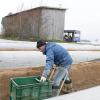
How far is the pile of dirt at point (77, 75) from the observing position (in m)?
6.62

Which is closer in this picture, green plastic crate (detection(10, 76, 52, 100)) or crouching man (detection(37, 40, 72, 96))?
green plastic crate (detection(10, 76, 52, 100))

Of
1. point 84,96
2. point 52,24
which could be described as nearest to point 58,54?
point 84,96

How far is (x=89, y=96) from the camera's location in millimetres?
3145

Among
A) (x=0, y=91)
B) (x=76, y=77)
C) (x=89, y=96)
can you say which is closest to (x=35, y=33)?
(x=76, y=77)

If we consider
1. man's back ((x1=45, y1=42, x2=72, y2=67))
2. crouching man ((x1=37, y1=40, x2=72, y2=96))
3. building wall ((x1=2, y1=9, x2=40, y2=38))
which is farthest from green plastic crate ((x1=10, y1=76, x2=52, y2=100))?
building wall ((x1=2, y1=9, x2=40, y2=38))

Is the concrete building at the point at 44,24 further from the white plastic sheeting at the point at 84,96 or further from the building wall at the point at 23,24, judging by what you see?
the white plastic sheeting at the point at 84,96

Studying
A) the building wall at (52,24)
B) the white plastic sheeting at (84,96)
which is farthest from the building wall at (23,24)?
the white plastic sheeting at (84,96)

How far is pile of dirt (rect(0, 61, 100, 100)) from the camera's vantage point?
21.7ft

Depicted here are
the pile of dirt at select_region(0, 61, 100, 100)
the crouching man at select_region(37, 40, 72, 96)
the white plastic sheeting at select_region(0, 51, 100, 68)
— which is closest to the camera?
the crouching man at select_region(37, 40, 72, 96)

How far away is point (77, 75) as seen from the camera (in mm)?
8555

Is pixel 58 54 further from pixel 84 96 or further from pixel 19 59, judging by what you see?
pixel 84 96

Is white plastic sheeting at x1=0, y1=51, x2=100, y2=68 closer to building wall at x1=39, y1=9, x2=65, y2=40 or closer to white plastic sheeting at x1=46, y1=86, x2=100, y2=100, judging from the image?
white plastic sheeting at x1=46, y1=86, x2=100, y2=100

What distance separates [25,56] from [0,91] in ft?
6.51

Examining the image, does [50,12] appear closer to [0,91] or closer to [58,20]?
[58,20]
